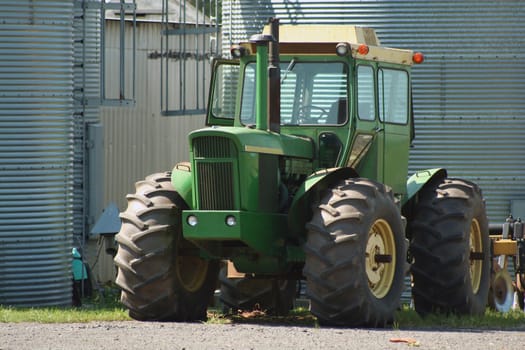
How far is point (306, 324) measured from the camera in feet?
42.9

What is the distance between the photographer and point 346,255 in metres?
12.1

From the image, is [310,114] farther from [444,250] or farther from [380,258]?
[444,250]

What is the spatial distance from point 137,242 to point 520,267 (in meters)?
5.94

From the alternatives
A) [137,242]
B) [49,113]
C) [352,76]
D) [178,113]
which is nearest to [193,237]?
[137,242]

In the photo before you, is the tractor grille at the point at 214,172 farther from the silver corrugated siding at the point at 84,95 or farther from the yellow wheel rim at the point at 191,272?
the silver corrugated siding at the point at 84,95

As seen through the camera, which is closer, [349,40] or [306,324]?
[306,324]

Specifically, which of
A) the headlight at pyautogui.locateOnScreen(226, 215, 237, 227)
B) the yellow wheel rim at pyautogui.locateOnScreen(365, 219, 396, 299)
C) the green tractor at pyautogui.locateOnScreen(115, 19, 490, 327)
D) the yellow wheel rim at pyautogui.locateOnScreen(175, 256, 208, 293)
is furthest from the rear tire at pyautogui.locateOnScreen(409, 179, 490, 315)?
the headlight at pyautogui.locateOnScreen(226, 215, 237, 227)

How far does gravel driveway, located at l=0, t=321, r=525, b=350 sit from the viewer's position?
10711 mm

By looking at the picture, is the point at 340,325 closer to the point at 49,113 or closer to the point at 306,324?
the point at 306,324

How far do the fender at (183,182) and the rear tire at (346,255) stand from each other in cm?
122

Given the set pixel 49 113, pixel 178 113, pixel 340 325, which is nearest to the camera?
pixel 340 325

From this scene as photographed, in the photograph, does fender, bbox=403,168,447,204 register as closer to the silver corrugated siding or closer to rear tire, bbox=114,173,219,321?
rear tire, bbox=114,173,219,321

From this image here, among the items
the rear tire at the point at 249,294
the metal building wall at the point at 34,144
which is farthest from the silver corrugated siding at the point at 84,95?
the rear tire at the point at 249,294

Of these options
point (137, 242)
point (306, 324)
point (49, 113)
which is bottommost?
point (306, 324)
